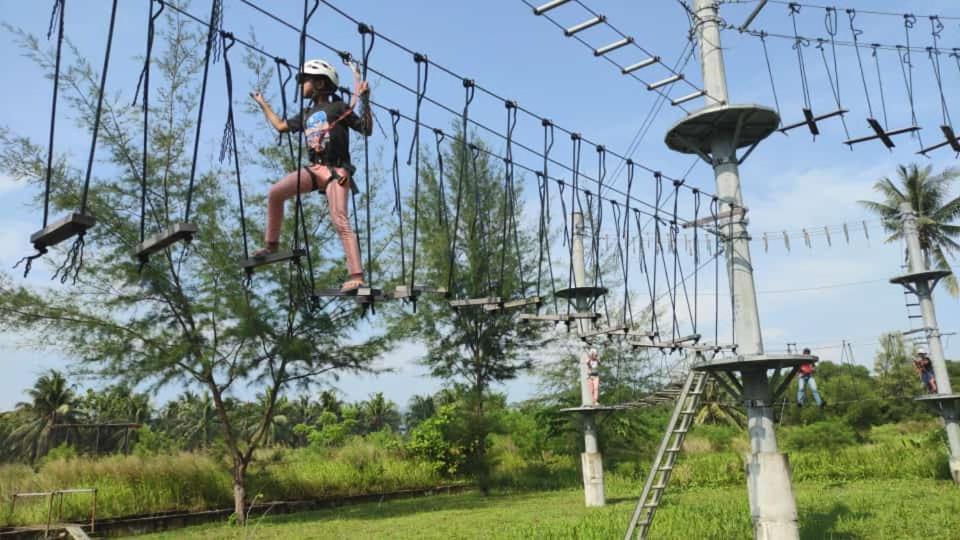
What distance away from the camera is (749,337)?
8641mm

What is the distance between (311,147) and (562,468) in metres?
18.4

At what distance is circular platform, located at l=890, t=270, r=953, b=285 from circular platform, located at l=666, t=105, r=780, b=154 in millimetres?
7123

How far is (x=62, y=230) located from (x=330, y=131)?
6.44 feet

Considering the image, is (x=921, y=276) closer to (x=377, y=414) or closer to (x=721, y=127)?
(x=721, y=127)

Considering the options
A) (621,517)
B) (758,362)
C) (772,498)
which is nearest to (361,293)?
(758,362)

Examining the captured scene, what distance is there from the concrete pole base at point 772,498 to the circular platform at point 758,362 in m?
1.02

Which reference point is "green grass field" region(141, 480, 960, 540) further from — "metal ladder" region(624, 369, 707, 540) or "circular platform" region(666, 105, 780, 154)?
"circular platform" region(666, 105, 780, 154)

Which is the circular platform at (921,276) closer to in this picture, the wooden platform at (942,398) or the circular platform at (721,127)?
the wooden platform at (942,398)

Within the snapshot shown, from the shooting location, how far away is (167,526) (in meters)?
13.6

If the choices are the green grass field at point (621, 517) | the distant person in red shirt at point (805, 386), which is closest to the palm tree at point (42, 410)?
the green grass field at point (621, 517)

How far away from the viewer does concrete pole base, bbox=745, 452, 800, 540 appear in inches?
316

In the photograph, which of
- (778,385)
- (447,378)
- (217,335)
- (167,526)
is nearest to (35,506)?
(167,526)

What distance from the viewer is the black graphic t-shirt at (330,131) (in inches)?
203

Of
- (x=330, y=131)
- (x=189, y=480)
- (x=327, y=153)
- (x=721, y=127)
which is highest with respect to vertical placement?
(x=721, y=127)
